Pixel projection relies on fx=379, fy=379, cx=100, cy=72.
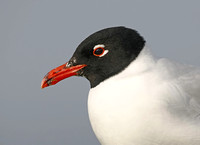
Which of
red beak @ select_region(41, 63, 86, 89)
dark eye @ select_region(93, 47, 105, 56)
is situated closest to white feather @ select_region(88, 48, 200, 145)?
dark eye @ select_region(93, 47, 105, 56)

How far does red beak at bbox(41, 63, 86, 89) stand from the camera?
5.03 meters

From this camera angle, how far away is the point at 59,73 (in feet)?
16.6

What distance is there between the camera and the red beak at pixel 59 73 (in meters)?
5.03

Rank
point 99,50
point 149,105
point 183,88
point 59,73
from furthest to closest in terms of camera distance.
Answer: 1. point 59,73
2. point 99,50
3. point 183,88
4. point 149,105

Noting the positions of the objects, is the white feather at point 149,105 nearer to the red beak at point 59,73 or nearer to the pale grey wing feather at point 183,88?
the pale grey wing feather at point 183,88

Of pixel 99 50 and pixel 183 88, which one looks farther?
pixel 99 50

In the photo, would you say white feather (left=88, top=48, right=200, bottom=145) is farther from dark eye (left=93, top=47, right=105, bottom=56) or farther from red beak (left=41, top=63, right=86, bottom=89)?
red beak (left=41, top=63, right=86, bottom=89)

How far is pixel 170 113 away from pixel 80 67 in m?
1.34

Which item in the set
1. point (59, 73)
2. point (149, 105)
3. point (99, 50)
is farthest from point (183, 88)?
point (59, 73)

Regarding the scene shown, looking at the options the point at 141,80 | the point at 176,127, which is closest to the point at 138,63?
the point at 141,80

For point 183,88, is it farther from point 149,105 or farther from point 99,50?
point 99,50

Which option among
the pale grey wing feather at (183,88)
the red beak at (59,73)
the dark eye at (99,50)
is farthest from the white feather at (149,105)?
the red beak at (59,73)

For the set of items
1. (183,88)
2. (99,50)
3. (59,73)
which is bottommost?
(183,88)

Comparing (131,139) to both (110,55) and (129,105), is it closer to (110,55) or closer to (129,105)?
(129,105)
